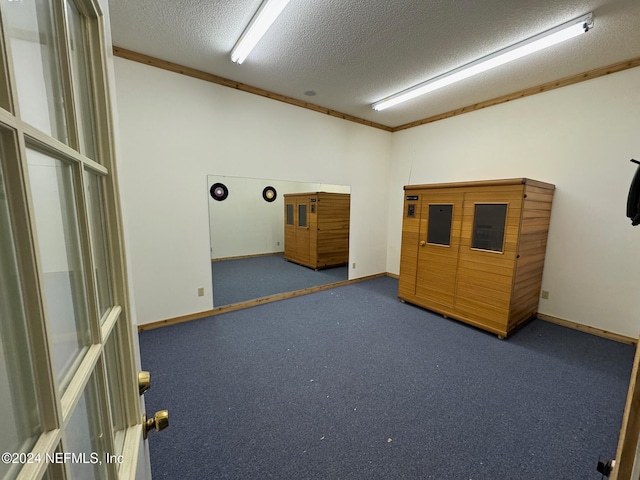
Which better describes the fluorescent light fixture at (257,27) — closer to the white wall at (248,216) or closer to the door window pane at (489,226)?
the white wall at (248,216)

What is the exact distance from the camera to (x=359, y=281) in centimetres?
489

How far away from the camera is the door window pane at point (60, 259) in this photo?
40 cm

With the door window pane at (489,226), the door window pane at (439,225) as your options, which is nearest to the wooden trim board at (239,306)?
the door window pane at (439,225)

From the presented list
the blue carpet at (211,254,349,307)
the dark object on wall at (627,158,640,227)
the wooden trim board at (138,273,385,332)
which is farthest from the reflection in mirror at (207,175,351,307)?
the dark object on wall at (627,158,640,227)

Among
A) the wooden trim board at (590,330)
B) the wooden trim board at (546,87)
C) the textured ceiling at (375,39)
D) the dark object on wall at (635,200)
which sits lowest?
the wooden trim board at (590,330)

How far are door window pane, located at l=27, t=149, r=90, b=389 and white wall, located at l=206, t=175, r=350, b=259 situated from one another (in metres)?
2.88

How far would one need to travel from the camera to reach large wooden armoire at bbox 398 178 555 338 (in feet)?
8.89

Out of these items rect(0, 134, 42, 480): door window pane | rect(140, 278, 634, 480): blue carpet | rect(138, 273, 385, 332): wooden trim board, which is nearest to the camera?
rect(0, 134, 42, 480): door window pane

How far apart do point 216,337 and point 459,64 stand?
12.7ft

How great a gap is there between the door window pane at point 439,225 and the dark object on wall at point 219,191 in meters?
2.77

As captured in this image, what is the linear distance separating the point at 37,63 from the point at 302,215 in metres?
4.79

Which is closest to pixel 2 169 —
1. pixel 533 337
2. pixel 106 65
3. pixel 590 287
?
pixel 106 65

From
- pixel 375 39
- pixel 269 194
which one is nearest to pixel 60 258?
pixel 375 39

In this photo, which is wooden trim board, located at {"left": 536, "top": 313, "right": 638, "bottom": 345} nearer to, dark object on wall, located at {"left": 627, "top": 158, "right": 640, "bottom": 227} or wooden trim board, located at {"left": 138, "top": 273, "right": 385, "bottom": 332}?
dark object on wall, located at {"left": 627, "top": 158, "right": 640, "bottom": 227}
